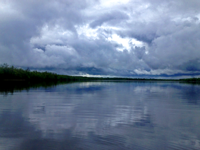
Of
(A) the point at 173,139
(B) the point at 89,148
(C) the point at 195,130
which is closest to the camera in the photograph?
(B) the point at 89,148

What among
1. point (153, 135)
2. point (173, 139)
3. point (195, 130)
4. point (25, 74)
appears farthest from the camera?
point (25, 74)

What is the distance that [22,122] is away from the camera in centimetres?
1588

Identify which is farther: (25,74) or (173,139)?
(25,74)

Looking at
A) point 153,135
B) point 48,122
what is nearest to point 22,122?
point 48,122

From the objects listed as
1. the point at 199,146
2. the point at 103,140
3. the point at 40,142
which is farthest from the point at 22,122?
the point at 199,146

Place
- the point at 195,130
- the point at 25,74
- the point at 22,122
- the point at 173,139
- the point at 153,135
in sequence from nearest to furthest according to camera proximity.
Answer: the point at 173,139, the point at 153,135, the point at 195,130, the point at 22,122, the point at 25,74

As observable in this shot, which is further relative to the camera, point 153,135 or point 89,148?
point 153,135

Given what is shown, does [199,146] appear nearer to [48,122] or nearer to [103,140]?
[103,140]

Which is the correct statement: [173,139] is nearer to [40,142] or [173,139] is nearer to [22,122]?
[40,142]

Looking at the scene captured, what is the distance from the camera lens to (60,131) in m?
13.5

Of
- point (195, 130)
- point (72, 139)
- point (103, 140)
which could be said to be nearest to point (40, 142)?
point (72, 139)

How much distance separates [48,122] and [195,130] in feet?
38.5

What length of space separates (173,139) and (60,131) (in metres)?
7.63

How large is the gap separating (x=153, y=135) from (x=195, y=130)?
12.7 ft
